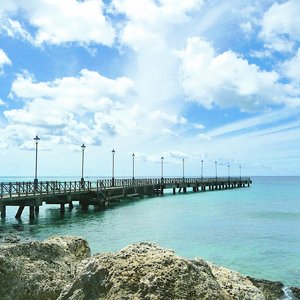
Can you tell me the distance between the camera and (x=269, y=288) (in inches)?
460

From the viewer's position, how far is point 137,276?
4.13 m

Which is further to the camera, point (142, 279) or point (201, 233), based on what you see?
point (201, 233)

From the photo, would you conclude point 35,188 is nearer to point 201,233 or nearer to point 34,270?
point 201,233

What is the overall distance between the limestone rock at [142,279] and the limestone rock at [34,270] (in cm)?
179

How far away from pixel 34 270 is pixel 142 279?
10.3ft

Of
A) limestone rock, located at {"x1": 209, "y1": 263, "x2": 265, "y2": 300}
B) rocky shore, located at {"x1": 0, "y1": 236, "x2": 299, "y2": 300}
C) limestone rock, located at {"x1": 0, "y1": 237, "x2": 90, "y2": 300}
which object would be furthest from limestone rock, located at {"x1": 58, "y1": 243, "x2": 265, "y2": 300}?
limestone rock, located at {"x1": 0, "y1": 237, "x2": 90, "y2": 300}

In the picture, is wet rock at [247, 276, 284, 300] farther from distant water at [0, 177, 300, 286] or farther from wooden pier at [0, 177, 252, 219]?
wooden pier at [0, 177, 252, 219]

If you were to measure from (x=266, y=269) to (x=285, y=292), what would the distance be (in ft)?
13.8

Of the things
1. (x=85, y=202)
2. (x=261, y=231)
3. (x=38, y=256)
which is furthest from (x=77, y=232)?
(x=38, y=256)

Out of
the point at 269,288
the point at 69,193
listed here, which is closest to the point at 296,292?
the point at 269,288

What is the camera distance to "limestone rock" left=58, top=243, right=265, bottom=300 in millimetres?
3992

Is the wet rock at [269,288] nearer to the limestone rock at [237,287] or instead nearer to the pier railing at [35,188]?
the limestone rock at [237,287]

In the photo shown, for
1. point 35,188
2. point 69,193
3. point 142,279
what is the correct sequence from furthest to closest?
point 69,193
point 35,188
point 142,279

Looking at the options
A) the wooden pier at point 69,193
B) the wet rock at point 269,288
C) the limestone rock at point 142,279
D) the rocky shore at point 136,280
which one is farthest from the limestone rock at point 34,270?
the wooden pier at point 69,193
